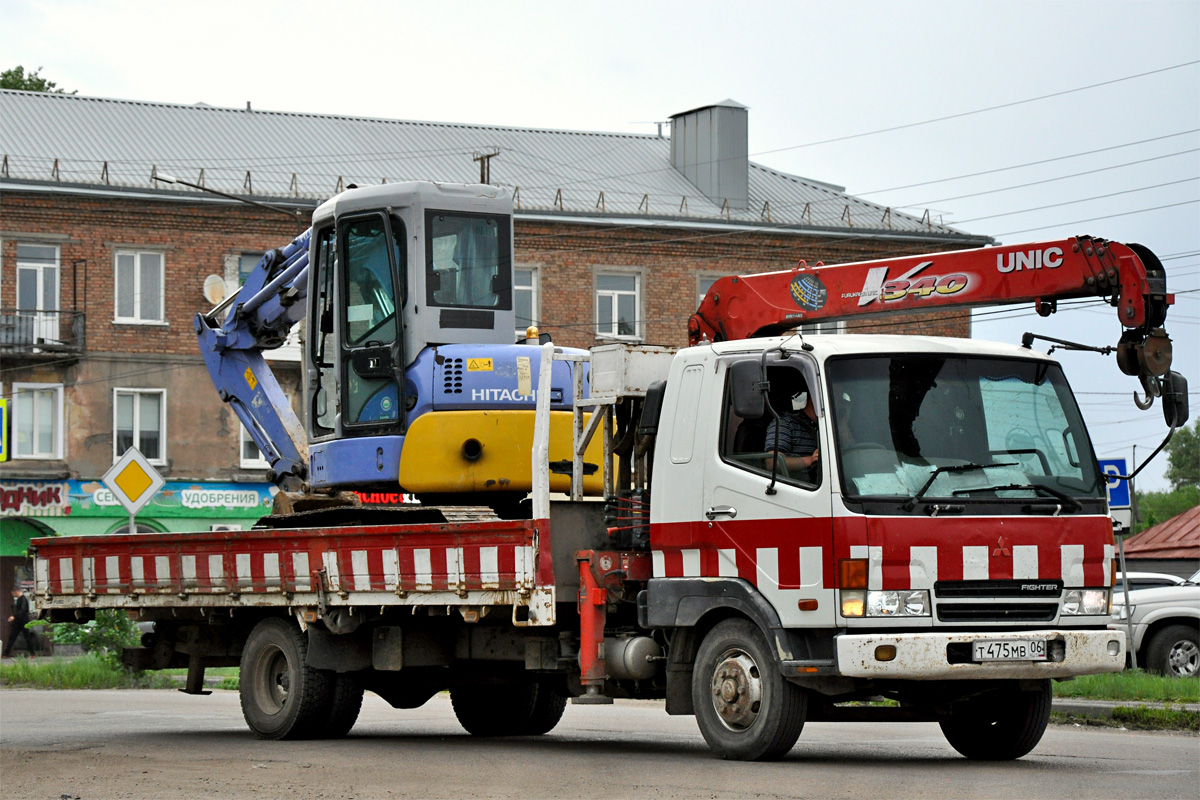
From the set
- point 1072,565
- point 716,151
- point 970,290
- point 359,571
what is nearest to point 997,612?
point 1072,565

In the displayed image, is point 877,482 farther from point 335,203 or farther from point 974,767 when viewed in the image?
point 335,203

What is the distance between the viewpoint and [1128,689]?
60.4 feet

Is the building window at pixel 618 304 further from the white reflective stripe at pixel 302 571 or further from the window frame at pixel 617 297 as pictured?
the white reflective stripe at pixel 302 571

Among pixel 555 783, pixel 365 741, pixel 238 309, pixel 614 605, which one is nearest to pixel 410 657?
pixel 365 741

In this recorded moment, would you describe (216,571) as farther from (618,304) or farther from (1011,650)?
(618,304)

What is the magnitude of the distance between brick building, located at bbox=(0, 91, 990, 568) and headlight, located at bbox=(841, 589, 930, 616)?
101ft

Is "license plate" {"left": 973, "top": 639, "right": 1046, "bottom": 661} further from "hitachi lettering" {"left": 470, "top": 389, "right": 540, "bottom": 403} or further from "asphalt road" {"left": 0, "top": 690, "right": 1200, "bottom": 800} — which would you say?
"hitachi lettering" {"left": 470, "top": 389, "right": 540, "bottom": 403}

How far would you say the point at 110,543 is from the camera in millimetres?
15359

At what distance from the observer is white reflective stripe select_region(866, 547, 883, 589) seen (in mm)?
10570

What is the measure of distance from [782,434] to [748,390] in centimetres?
39

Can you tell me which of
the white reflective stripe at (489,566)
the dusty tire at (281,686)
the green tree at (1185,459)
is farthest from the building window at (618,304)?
the green tree at (1185,459)

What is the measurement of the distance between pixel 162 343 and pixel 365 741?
98.3 feet

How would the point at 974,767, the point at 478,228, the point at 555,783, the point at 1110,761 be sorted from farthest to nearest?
the point at 478,228 → the point at 1110,761 → the point at 974,767 → the point at 555,783

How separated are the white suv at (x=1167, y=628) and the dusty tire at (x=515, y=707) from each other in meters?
9.37
